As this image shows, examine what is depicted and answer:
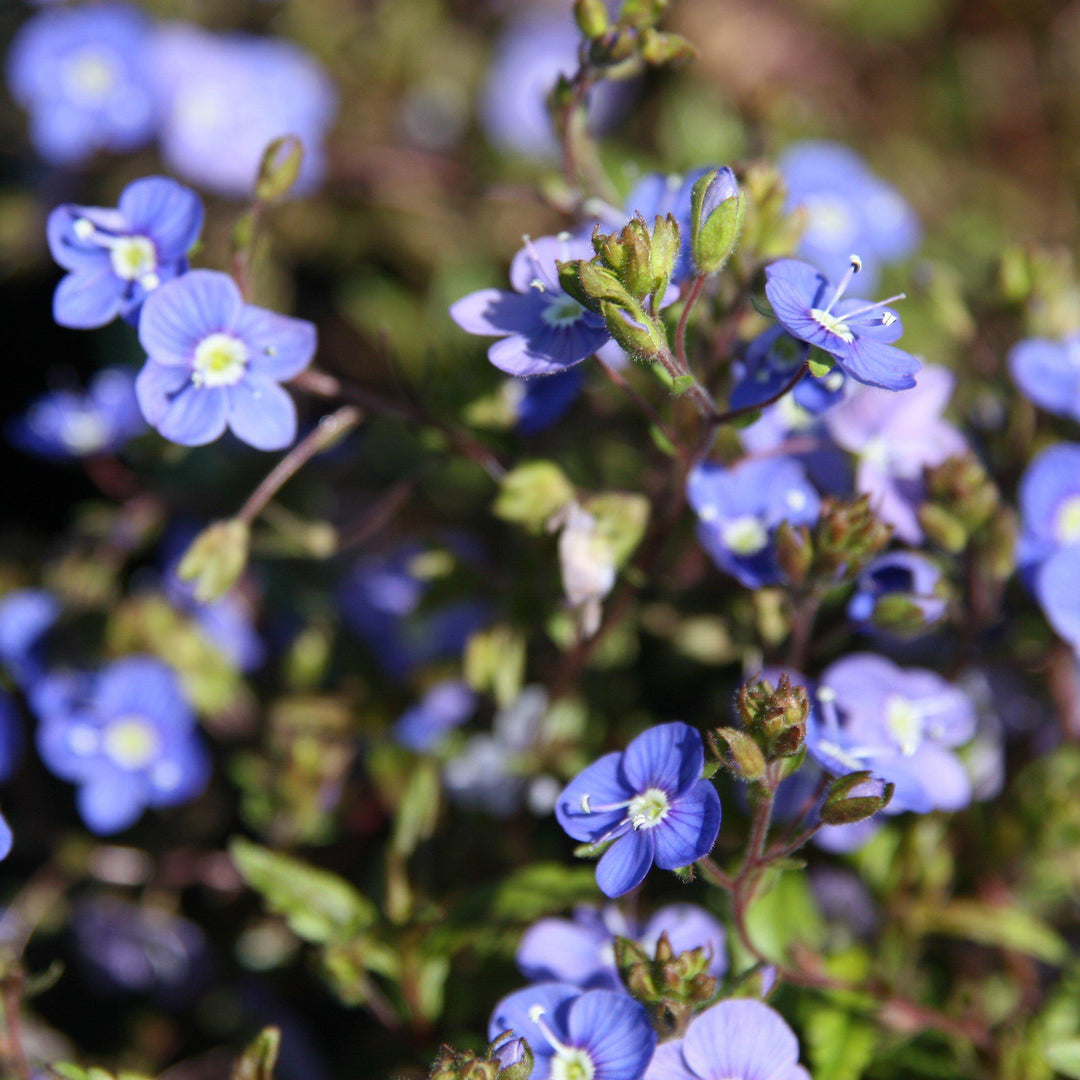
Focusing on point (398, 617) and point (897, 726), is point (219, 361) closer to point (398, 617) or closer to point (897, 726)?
point (398, 617)

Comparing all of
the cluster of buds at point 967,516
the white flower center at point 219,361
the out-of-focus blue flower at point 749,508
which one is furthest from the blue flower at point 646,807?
the white flower center at point 219,361

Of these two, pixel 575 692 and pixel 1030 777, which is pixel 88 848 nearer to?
pixel 575 692

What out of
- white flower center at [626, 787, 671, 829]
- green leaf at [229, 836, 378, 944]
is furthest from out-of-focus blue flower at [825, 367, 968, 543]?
green leaf at [229, 836, 378, 944]

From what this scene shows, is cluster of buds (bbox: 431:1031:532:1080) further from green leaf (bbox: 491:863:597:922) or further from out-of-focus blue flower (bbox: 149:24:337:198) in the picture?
out-of-focus blue flower (bbox: 149:24:337:198)

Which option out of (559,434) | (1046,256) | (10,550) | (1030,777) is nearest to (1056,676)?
(1030,777)

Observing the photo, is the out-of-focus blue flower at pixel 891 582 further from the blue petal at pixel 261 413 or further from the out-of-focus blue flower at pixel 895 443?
the blue petal at pixel 261 413

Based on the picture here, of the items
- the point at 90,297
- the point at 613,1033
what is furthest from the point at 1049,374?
the point at 90,297
